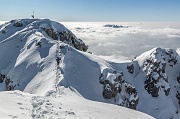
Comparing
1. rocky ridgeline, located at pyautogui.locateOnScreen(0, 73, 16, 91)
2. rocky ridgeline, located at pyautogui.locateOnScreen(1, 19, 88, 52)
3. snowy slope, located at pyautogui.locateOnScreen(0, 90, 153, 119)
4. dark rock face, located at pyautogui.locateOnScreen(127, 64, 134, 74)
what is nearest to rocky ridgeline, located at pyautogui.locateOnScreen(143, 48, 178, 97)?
dark rock face, located at pyautogui.locateOnScreen(127, 64, 134, 74)

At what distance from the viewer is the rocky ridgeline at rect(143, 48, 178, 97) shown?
6856 centimetres

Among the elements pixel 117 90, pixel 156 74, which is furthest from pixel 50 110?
pixel 156 74

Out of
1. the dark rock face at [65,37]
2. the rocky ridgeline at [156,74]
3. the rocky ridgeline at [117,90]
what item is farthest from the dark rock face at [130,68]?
the dark rock face at [65,37]

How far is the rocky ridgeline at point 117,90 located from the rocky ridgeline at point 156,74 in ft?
37.7

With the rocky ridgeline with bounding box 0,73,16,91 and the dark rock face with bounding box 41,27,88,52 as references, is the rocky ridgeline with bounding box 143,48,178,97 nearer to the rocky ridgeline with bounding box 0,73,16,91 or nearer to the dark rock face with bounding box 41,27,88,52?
the dark rock face with bounding box 41,27,88,52

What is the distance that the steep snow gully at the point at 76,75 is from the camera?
3234cm

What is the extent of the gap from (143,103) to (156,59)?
15970 millimetres

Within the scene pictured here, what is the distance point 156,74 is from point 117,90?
21.2 meters

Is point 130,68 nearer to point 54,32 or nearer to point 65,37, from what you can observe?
point 65,37

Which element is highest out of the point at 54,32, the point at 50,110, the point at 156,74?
the point at 54,32

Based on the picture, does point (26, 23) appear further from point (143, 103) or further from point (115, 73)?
point (143, 103)

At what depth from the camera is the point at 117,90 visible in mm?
54438

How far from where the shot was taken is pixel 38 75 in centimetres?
5047

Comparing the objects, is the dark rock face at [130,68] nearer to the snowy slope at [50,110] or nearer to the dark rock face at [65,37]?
the dark rock face at [65,37]
